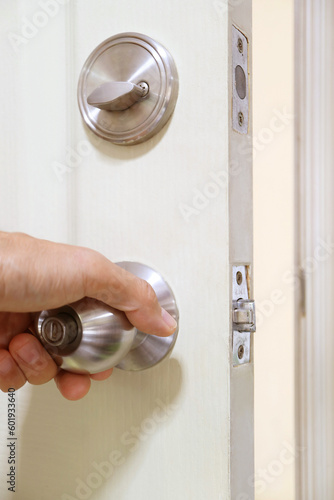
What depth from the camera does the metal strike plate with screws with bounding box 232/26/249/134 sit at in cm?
28

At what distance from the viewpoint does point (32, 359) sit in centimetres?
27

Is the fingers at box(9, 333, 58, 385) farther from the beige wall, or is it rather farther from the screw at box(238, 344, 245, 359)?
the beige wall

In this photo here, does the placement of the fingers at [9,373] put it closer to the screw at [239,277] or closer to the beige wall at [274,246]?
the screw at [239,277]

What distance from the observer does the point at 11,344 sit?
277 millimetres

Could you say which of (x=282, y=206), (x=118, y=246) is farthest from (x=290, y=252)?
(x=118, y=246)

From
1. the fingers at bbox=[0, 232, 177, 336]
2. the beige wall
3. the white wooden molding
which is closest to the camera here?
the fingers at bbox=[0, 232, 177, 336]

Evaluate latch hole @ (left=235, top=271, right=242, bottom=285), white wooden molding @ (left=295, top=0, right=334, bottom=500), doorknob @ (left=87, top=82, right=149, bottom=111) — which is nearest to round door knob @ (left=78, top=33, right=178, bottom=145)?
doorknob @ (left=87, top=82, right=149, bottom=111)

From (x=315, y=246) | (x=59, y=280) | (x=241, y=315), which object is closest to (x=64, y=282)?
(x=59, y=280)

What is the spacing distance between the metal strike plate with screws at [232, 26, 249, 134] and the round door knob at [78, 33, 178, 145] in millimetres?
37

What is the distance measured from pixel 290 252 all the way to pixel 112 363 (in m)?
0.83

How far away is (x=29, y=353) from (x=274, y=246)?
85 cm

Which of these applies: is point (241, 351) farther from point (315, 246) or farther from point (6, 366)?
point (315, 246)

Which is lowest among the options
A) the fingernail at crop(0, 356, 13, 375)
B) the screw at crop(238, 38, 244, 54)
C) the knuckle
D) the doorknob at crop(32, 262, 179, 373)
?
the fingernail at crop(0, 356, 13, 375)

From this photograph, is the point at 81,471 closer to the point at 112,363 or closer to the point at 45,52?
the point at 112,363
